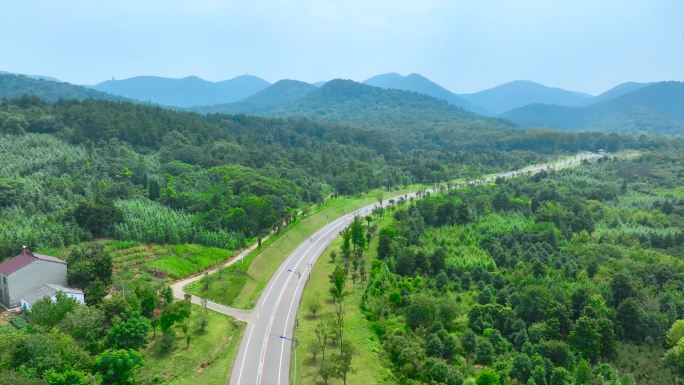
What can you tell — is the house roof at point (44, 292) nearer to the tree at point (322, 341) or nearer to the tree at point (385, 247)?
the tree at point (322, 341)

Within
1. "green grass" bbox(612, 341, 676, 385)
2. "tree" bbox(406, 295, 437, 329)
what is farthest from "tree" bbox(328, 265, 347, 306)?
"green grass" bbox(612, 341, 676, 385)

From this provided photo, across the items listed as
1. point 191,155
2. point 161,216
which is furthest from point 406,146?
point 161,216

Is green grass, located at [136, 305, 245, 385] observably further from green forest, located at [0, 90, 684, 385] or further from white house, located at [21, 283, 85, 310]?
white house, located at [21, 283, 85, 310]

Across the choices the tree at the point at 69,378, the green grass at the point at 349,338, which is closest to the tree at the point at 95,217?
the green grass at the point at 349,338

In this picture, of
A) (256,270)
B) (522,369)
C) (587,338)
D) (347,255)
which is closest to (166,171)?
(256,270)

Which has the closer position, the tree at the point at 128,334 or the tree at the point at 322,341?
the tree at the point at 128,334

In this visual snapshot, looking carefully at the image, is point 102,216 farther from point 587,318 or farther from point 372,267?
point 587,318
